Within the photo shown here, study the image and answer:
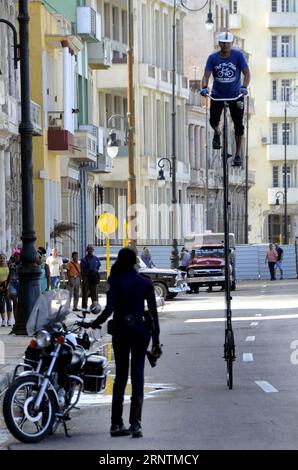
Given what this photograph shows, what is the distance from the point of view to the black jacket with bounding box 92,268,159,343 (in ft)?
53.2

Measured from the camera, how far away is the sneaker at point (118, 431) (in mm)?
16000

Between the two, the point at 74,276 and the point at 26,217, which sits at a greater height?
the point at 26,217

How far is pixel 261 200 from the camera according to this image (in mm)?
128250

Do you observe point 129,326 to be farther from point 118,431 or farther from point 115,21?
point 115,21

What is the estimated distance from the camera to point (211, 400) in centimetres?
1942

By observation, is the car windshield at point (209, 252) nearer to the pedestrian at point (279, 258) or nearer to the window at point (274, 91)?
the pedestrian at point (279, 258)

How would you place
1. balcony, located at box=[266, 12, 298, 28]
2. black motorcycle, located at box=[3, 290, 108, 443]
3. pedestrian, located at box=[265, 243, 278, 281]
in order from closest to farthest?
black motorcycle, located at box=[3, 290, 108, 443] < pedestrian, located at box=[265, 243, 278, 281] < balcony, located at box=[266, 12, 298, 28]

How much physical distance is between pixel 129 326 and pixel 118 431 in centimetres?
96

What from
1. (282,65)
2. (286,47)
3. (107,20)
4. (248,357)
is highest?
(286,47)

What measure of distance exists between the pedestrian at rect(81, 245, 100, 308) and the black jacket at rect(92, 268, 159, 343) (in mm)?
26857

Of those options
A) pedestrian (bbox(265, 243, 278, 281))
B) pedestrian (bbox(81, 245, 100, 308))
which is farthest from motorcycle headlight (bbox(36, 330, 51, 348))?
pedestrian (bbox(265, 243, 278, 281))

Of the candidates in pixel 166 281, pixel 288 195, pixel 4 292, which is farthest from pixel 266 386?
pixel 288 195

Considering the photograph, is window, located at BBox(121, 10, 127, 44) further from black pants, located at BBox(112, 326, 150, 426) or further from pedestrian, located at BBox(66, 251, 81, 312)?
black pants, located at BBox(112, 326, 150, 426)

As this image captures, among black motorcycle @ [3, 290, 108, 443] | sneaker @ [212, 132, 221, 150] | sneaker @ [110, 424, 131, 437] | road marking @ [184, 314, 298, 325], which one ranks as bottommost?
road marking @ [184, 314, 298, 325]
